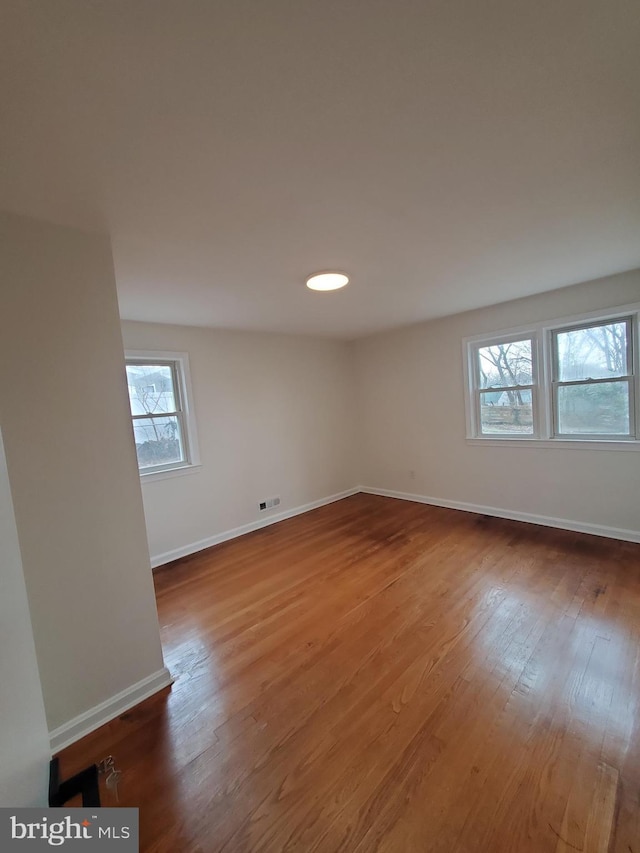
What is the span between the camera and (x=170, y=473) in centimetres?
341

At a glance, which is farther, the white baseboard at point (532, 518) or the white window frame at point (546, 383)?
the white baseboard at point (532, 518)

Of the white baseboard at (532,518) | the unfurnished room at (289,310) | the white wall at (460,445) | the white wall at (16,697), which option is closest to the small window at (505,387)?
the white wall at (460,445)

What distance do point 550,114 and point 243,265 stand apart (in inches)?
65.3

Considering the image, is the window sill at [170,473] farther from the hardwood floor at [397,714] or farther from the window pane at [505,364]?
the window pane at [505,364]

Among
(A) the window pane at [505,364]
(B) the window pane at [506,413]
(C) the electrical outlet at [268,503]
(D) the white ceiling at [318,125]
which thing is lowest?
(C) the electrical outlet at [268,503]

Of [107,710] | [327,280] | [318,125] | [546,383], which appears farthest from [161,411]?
[546,383]

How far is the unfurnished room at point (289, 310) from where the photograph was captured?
36.5 inches

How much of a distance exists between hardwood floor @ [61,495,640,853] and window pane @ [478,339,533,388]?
185 cm

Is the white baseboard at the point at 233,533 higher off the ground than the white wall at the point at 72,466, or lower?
lower

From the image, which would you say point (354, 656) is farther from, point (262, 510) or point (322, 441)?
point (322, 441)

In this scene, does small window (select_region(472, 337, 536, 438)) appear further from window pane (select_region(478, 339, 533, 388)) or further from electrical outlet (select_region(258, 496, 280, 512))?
electrical outlet (select_region(258, 496, 280, 512))

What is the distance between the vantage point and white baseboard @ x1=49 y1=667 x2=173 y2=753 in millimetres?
1531

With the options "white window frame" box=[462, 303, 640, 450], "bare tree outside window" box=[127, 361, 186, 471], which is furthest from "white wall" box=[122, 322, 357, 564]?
"white window frame" box=[462, 303, 640, 450]

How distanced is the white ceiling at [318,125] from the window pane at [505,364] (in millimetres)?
1556
